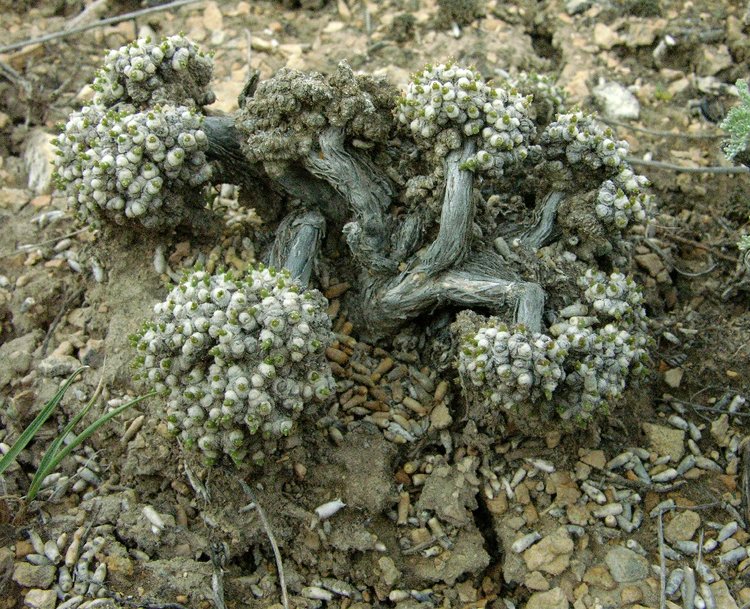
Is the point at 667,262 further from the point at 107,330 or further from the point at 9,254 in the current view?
the point at 9,254

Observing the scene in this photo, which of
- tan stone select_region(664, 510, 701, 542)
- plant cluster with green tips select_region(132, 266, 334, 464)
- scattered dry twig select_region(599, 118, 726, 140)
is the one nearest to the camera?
plant cluster with green tips select_region(132, 266, 334, 464)

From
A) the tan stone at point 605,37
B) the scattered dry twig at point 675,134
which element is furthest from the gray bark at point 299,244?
the tan stone at point 605,37

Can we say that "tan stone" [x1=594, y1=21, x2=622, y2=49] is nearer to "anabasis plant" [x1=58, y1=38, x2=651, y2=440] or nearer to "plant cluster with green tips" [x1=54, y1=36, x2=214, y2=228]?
"anabasis plant" [x1=58, y1=38, x2=651, y2=440]

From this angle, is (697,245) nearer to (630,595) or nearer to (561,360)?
(561,360)

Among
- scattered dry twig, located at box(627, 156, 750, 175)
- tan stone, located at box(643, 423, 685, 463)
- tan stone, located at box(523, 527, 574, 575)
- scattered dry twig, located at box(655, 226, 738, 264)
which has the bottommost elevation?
tan stone, located at box(523, 527, 574, 575)

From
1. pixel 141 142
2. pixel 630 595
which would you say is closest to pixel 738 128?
pixel 630 595

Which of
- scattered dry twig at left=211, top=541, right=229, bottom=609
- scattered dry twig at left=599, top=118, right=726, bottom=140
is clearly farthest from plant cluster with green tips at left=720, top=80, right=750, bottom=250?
scattered dry twig at left=211, top=541, right=229, bottom=609
